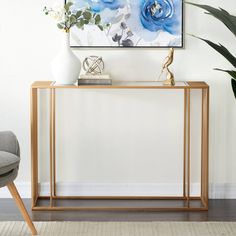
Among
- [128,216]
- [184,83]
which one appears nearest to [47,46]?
[184,83]

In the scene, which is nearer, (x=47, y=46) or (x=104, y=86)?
(x=104, y=86)

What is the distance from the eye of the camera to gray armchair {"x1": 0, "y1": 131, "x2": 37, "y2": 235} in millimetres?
3166

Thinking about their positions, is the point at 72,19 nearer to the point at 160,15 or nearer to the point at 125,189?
the point at 160,15

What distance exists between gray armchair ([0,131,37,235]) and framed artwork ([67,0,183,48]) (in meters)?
0.83

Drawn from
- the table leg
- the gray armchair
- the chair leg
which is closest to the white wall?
the table leg

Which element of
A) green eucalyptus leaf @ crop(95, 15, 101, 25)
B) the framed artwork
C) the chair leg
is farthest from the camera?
the framed artwork

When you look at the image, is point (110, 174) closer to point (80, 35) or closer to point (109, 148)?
point (109, 148)

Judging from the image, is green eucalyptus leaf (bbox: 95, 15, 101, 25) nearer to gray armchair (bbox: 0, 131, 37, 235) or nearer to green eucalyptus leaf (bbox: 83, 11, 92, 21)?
green eucalyptus leaf (bbox: 83, 11, 92, 21)

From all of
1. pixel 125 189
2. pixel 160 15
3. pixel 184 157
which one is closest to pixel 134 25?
pixel 160 15

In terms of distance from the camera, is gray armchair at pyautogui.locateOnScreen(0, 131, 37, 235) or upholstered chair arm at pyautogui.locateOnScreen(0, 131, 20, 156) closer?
gray armchair at pyautogui.locateOnScreen(0, 131, 37, 235)

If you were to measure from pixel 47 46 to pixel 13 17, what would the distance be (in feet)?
0.89

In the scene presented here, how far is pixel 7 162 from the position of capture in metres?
3.17

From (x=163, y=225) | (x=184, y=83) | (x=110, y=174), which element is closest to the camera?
(x=163, y=225)

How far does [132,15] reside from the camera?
387cm
